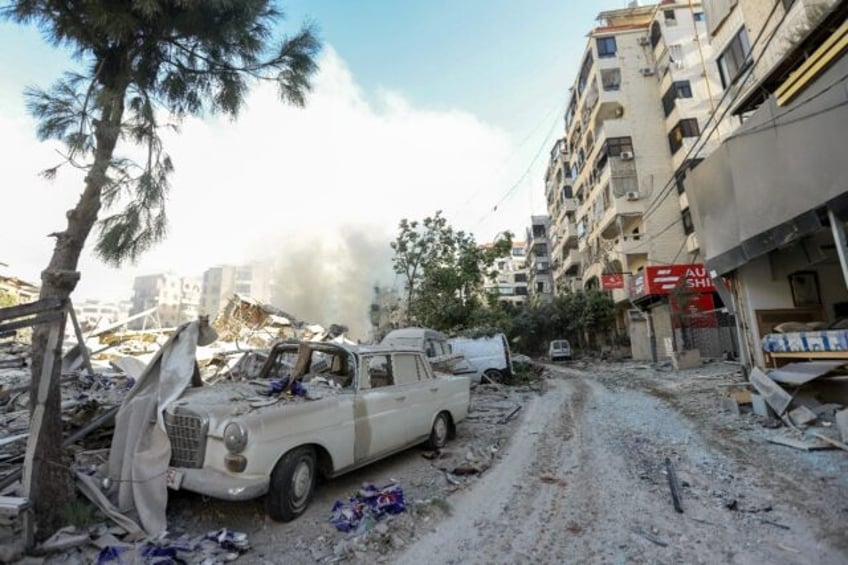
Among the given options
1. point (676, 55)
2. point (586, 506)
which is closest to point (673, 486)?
point (586, 506)

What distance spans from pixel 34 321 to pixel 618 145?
3269 cm

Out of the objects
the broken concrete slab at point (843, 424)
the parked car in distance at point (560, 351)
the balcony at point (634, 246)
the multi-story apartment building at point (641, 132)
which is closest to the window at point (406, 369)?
the broken concrete slab at point (843, 424)

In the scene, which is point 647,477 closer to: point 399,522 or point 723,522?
point 723,522

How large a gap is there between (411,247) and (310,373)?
18.0 metres

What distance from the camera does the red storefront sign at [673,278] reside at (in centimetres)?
2231

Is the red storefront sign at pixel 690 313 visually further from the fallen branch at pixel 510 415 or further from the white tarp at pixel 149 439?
the white tarp at pixel 149 439

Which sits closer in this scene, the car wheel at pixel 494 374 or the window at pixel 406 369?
the window at pixel 406 369

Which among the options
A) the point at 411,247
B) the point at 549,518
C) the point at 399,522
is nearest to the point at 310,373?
the point at 399,522

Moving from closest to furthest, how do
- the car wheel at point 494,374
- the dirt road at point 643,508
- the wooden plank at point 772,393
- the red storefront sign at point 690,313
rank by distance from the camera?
the dirt road at point 643,508
the wooden plank at point 772,393
the car wheel at point 494,374
the red storefront sign at point 690,313

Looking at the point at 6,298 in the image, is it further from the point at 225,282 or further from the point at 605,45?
the point at 225,282

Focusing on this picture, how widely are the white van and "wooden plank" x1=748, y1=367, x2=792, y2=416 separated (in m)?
8.24

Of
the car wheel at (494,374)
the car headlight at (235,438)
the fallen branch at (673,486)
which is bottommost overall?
the fallen branch at (673,486)

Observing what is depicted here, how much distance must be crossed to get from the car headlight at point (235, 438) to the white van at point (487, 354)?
11.7 meters

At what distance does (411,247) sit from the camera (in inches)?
916
